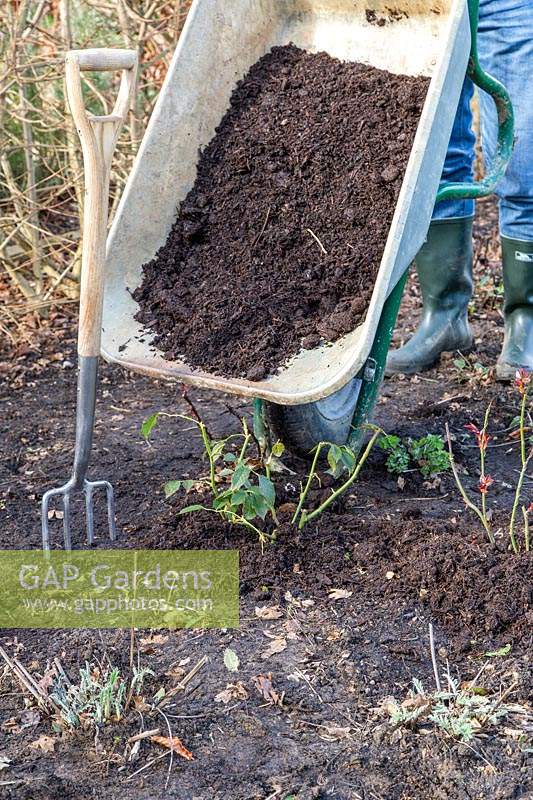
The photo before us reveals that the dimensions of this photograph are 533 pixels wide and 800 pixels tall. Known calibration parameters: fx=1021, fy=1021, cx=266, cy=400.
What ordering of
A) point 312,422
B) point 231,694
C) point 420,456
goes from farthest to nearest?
point 420,456 < point 312,422 < point 231,694

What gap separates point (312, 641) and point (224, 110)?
1.49m

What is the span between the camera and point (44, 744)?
188 cm

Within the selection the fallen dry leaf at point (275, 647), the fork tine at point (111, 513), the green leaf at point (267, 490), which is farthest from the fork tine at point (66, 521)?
the fallen dry leaf at point (275, 647)

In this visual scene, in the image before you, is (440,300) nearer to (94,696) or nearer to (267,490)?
(267,490)

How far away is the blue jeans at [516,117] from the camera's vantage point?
3.08 meters

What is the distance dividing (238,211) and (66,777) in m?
1.49

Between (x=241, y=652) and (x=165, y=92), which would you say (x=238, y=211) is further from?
(x=241, y=652)

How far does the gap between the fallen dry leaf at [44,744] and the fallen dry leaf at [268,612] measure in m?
0.55

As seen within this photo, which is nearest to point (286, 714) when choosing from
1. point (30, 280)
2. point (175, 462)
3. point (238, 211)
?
point (175, 462)

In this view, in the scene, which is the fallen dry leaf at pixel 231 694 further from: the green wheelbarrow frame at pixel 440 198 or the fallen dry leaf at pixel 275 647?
the green wheelbarrow frame at pixel 440 198

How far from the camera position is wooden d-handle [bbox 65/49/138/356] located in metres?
2.11

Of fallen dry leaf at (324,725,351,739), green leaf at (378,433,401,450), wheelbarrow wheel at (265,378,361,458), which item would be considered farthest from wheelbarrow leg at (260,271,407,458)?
fallen dry leaf at (324,725,351,739)

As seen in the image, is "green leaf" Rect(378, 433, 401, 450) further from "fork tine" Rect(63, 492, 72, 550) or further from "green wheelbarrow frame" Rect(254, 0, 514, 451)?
"fork tine" Rect(63, 492, 72, 550)

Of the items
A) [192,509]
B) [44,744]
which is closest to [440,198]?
[192,509]
